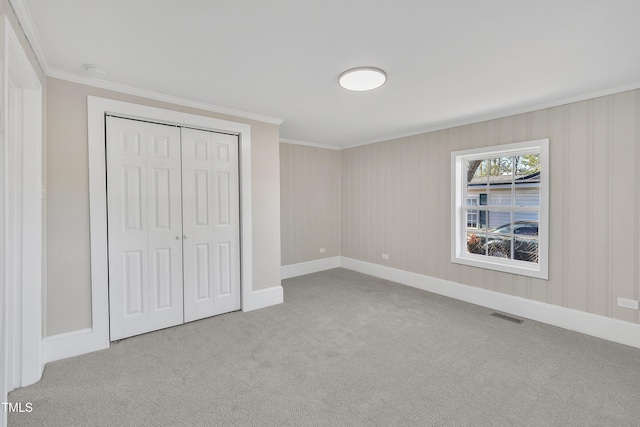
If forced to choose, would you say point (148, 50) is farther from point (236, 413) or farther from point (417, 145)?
point (417, 145)

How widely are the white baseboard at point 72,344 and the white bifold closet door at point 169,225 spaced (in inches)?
6.5

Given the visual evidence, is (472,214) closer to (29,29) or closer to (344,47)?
(344,47)

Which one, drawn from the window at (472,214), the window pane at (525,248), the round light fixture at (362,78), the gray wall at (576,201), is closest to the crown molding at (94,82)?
the round light fixture at (362,78)

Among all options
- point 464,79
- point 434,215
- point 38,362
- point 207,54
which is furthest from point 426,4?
point 38,362

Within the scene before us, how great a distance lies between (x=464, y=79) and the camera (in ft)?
8.69

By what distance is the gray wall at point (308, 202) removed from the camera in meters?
5.33

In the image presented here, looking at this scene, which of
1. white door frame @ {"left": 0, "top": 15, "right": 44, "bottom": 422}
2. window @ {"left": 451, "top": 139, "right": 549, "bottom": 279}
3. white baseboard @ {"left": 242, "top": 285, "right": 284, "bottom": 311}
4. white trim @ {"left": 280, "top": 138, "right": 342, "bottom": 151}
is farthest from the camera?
white trim @ {"left": 280, "top": 138, "right": 342, "bottom": 151}

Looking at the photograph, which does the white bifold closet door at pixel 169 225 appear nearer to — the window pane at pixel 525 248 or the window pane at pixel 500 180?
the window pane at pixel 500 180

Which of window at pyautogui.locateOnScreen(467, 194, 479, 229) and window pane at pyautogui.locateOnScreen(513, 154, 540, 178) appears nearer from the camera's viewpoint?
window pane at pyautogui.locateOnScreen(513, 154, 540, 178)

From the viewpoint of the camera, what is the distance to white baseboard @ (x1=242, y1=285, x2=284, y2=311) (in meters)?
3.72

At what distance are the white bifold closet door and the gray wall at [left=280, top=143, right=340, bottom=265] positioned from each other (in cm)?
171

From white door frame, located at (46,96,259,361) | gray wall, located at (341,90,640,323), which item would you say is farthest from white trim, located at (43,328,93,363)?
gray wall, located at (341,90,640,323)

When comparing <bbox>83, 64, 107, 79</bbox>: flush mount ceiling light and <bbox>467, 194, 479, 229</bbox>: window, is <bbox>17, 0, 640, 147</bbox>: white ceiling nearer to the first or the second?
<bbox>83, 64, 107, 79</bbox>: flush mount ceiling light

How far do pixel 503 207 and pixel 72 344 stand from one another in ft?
15.8
